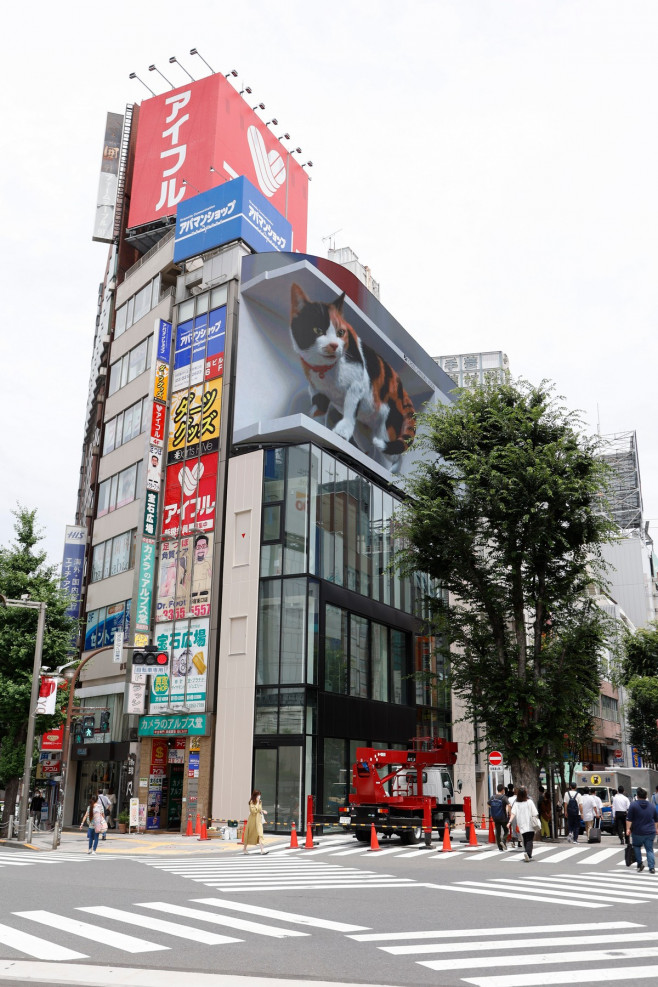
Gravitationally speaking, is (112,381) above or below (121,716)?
above

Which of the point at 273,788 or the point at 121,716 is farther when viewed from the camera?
the point at 121,716

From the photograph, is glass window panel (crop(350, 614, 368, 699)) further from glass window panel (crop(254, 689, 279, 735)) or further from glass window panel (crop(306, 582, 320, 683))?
glass window panel (crop(254, 689, 279, 735))

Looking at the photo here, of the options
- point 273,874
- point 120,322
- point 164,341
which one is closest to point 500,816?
point 273,874

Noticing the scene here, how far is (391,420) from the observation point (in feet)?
146

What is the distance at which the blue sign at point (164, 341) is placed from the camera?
3741 cm

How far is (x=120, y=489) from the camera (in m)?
41.1

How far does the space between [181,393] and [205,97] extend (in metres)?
18.8

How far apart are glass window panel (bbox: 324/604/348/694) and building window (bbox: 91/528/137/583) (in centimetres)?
1023

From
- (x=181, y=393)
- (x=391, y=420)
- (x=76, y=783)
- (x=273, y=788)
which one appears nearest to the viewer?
(x=273, y=788)

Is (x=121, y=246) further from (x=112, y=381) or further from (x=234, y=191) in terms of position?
(x=234, y=191)

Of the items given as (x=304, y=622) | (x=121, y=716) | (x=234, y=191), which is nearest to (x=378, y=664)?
(x=304, y=622)

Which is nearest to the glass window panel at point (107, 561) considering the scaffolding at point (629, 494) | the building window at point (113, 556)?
the building window at point (113, 556)

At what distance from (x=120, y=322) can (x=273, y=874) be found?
33579 millimetres

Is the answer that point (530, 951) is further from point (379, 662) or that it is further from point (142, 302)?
point (142, 302)
